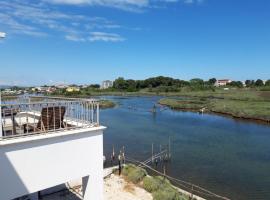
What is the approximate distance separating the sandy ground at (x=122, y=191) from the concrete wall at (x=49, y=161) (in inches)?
199

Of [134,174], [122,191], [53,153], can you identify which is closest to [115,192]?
[122,191]

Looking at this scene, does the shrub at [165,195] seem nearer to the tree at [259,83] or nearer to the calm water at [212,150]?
the calm water at [212,150]

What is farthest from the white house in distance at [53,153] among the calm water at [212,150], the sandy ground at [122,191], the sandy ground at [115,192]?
the calm water at [212,150]

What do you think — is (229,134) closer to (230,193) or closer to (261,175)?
(261,175)

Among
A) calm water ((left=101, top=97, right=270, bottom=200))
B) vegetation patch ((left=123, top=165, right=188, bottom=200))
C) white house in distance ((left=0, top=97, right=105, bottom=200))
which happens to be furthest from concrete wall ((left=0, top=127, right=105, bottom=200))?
calm water ((left=101, top=97, right=270, bottom=200))

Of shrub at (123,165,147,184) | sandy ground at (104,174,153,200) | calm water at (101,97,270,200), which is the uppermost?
shrub at (123,165,147,184)

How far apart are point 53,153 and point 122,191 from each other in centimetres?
778

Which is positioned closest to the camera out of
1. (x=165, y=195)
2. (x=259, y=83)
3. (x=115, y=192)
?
(x=165, y=195)

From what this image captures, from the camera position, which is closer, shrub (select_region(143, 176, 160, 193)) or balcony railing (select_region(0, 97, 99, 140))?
balcony railing (select_region(0, 97, 99, 140))

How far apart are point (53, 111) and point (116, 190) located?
294 inches

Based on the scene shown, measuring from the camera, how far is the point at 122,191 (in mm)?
14969

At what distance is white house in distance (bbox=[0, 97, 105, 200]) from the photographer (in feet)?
23.9

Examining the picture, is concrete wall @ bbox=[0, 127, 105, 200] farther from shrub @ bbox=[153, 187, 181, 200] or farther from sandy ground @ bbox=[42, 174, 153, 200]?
shrub @ bbox=[153, 187, 181, 200]

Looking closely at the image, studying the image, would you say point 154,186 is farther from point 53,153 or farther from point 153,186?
point 53,153
